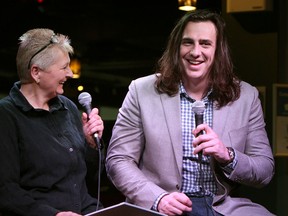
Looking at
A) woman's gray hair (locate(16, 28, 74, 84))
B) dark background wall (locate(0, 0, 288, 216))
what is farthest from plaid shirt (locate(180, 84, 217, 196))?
dark background wall (locate(0, 0, 288, 216))

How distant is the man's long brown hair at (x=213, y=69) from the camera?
266 centimetres

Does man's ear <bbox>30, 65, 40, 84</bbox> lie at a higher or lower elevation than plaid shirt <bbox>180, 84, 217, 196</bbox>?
higher

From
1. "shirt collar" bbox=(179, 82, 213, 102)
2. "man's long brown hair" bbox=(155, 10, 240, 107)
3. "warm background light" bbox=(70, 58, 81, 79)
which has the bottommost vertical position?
"warm background light" bbox=(70, 58, 81, 79)

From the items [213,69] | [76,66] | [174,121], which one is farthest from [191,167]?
[76,66]

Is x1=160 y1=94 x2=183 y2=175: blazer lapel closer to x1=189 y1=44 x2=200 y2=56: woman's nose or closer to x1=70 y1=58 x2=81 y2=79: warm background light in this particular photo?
x1=189 y1=44 x2=200 y2=56: woman's nose

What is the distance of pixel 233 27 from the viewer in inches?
178

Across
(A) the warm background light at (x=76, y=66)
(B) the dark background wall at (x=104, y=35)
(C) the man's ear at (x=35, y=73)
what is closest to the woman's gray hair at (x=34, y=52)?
(C) the man's ear at (x=35, y=73)

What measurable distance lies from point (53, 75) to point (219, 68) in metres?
0.67

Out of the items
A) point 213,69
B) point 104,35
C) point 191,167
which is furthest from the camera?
point 104,35

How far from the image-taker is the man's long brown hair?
266cm

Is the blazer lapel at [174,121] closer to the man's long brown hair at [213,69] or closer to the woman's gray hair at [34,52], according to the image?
the man's long brown hair at [213,69]

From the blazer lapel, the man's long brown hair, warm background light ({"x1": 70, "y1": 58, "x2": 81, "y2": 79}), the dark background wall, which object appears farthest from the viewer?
warm background light ({"x1": 70, "y1": 58, "x2": 81, "y2": 79})

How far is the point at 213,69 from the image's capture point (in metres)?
2.70

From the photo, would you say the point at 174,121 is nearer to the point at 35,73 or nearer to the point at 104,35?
the point at 35,73
